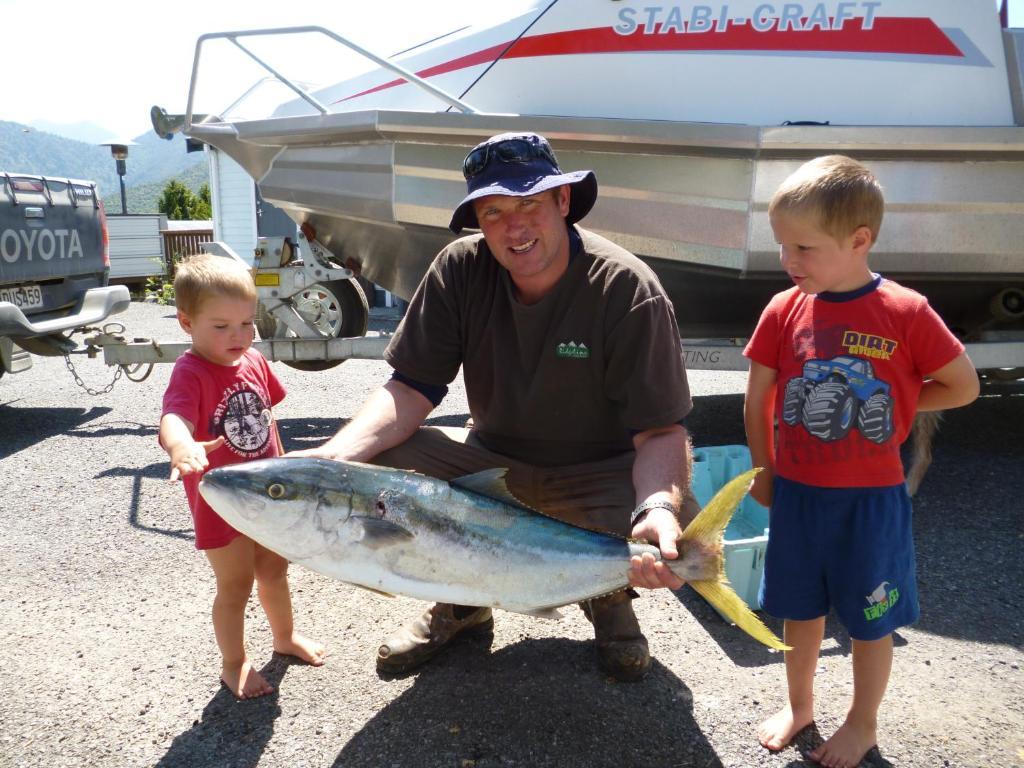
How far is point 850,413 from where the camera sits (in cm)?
207

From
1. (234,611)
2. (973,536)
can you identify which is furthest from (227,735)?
(973,536)

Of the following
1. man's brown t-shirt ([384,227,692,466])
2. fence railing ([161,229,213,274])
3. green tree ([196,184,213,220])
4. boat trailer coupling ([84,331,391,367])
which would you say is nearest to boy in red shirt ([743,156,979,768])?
man's brown t-shirt ([384,227,692,466])

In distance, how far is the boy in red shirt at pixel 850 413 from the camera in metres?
2.04

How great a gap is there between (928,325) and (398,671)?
199 centimetres

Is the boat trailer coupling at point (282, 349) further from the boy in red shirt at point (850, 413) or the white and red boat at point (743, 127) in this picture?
the boy in red shirt at point (850, 413)

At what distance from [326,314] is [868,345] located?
437cm

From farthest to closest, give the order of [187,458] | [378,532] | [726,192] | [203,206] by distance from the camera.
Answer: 1. [203,206]
2. [726,192]
3. [187,458]
4. [378,532]

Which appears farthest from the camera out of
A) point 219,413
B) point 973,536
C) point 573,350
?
point 973,536

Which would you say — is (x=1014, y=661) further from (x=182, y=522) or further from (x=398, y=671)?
(x=182, y=522)

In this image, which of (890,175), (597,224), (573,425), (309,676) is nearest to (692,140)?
(597,224)

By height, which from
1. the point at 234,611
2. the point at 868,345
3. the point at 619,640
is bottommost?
the point at 619,640

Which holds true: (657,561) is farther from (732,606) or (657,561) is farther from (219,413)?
(219,413)

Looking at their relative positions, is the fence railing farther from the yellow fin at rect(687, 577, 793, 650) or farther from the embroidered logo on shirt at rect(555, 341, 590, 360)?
the yellow fin at rect(687, 577, 793, 650)

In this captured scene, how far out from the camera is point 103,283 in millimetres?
6812
